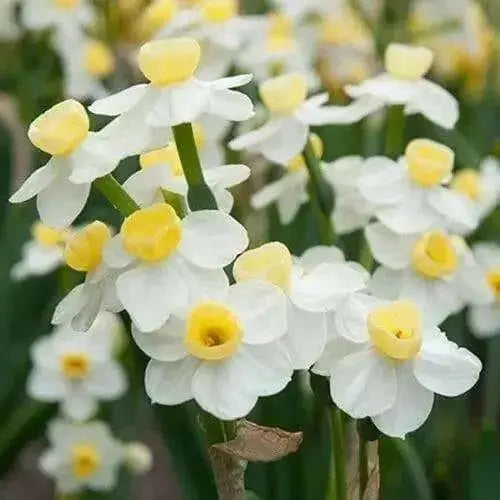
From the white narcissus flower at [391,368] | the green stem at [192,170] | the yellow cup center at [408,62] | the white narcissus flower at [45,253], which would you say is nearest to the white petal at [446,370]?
the white narcissus flower at [391,368]

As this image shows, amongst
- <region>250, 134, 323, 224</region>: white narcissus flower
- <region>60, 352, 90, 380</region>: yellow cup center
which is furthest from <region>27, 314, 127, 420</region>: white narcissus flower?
<region>250, 134, 323, 224</region>: white narcissus flower

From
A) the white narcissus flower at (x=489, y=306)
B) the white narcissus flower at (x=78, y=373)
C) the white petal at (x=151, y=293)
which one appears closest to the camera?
the white petal at (x=151, y=293)

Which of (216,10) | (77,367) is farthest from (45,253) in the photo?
(216,10)

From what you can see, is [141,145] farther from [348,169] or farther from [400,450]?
[400,450]

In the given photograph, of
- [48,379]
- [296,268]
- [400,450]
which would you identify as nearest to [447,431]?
[400,450]

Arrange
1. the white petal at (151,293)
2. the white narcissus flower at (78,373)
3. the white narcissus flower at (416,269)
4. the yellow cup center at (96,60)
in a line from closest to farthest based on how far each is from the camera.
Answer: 1. the white petal at (151,293)
2. the white narcissus flower at (416,269)
3. the white narcissus flower at (78,373)
4. the yellow cup center at (96,60)

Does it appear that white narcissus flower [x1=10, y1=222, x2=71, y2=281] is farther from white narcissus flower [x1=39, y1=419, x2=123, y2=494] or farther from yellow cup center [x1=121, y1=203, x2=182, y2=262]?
yellow cup center [x1=121, y1=203, x2=182, y2=262]

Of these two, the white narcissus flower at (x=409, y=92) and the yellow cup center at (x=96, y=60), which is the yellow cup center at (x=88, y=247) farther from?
the yellow cup center at (x=96, y=60)

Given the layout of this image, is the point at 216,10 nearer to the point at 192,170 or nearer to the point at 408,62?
the point at 408,62
